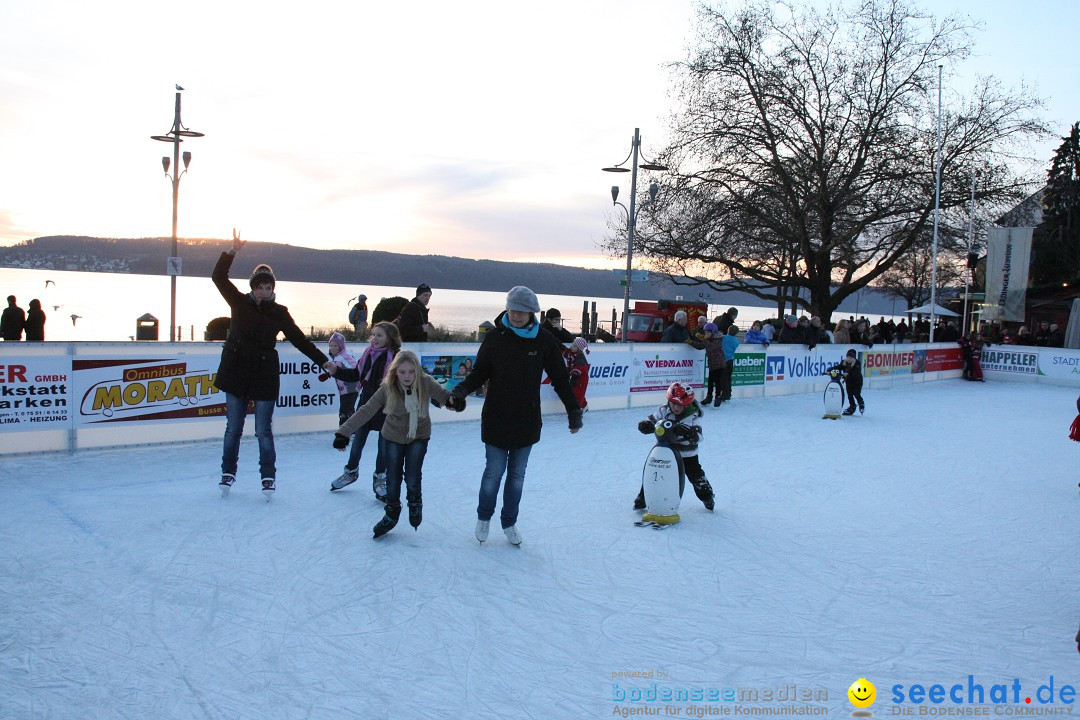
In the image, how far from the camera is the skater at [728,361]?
571 inches

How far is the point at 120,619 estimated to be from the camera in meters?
4.00

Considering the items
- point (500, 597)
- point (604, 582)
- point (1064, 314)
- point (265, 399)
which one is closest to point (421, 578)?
point (500, 597)

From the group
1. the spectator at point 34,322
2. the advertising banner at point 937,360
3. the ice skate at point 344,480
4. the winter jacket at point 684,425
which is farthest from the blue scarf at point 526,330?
the advertising banner at point 937,360

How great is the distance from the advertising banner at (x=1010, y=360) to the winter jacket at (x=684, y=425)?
2092 cm

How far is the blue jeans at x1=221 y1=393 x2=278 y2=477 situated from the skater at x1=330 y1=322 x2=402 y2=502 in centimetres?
63

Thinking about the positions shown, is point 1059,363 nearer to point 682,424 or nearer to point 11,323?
point 682,424

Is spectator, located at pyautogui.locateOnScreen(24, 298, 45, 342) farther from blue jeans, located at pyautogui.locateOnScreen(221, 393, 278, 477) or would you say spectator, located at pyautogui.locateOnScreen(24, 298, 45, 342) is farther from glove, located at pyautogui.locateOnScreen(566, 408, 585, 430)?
glove, located at pyautogui.locateOnScreen(566, 408, 585, 430)

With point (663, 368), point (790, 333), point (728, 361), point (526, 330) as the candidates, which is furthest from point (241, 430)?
point (790, 333)

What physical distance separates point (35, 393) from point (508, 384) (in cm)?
529

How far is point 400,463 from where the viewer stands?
17.7ft

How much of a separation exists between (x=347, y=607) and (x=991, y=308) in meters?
28.7

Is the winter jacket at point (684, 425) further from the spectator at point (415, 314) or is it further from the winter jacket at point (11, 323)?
the winter jacket at point (11, 323)

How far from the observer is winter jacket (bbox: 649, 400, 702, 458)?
6.31m

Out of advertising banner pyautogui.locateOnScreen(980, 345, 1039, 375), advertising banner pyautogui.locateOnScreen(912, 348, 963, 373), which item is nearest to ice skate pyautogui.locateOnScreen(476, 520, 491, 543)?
advertising banner pyautogui.locateOnScreen(912, 348, 963, 373)
